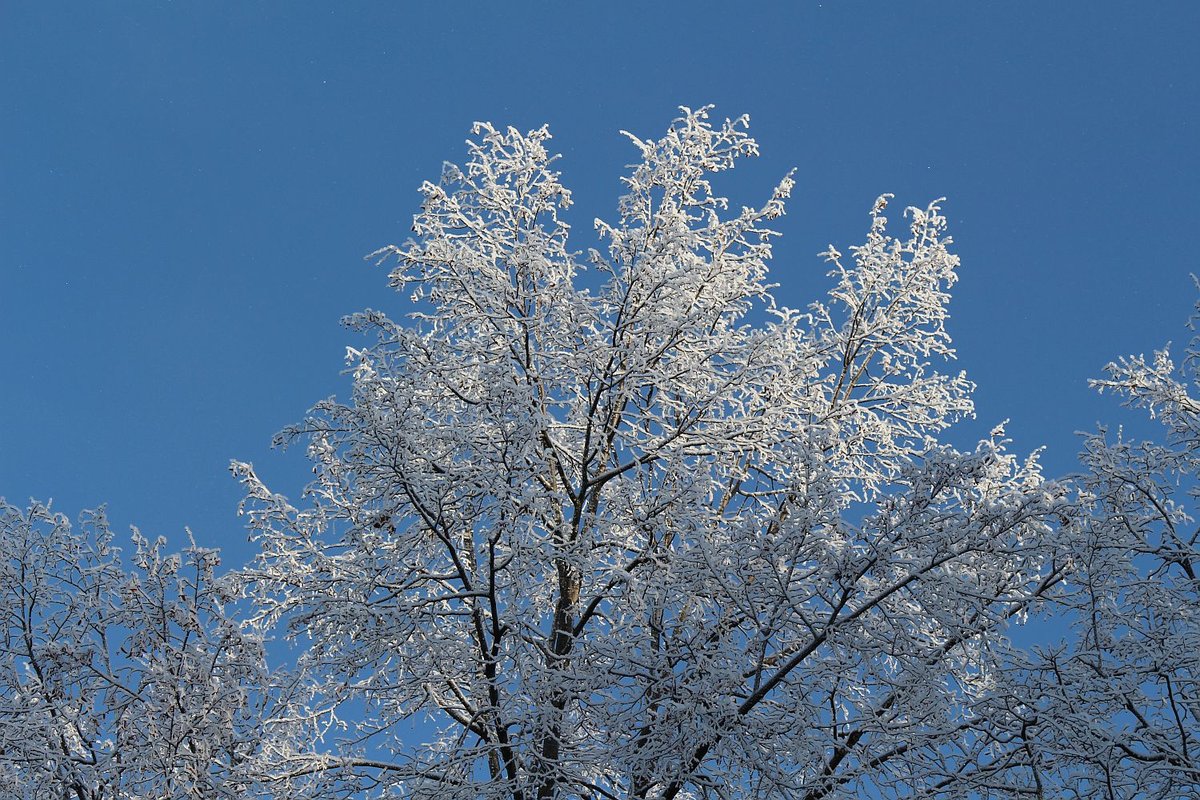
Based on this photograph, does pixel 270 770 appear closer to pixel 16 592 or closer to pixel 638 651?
pixel 16 592

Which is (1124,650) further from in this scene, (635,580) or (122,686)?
(122,686)

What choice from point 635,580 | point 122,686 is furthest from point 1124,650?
point 122,686

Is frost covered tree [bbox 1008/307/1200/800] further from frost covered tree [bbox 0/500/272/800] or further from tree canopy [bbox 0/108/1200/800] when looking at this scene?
frost covered tree [bbox 0/500/272/800]

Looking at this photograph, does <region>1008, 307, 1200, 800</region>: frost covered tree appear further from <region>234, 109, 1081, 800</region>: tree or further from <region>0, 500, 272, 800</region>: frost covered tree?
<region>0, 500, 272, 800</region>: frost covered tree

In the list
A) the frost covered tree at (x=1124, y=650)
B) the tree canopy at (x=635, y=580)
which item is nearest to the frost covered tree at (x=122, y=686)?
the tree canopy at (x=635, y=580)

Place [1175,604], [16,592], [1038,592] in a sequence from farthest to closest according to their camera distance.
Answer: [16,592]
[1038,592]
[1175,604]

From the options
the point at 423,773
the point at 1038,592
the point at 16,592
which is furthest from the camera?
the point at 16,592

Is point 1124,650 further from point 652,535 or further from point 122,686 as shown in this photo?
point 122,686

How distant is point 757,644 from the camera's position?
743 centimetres

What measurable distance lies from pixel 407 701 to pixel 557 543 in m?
1.89

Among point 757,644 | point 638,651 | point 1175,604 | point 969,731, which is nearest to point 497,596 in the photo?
point 638,651

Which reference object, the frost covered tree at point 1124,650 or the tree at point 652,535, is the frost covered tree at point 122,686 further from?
the frost covered tree at point 1124,650

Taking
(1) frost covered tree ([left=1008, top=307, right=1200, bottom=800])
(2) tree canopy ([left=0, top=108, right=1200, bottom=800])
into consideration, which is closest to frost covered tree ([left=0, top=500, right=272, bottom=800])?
(2) tree canopy ([left=0, top=108, right=1200, bottom=800])

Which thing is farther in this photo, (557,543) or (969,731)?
(557,543)
